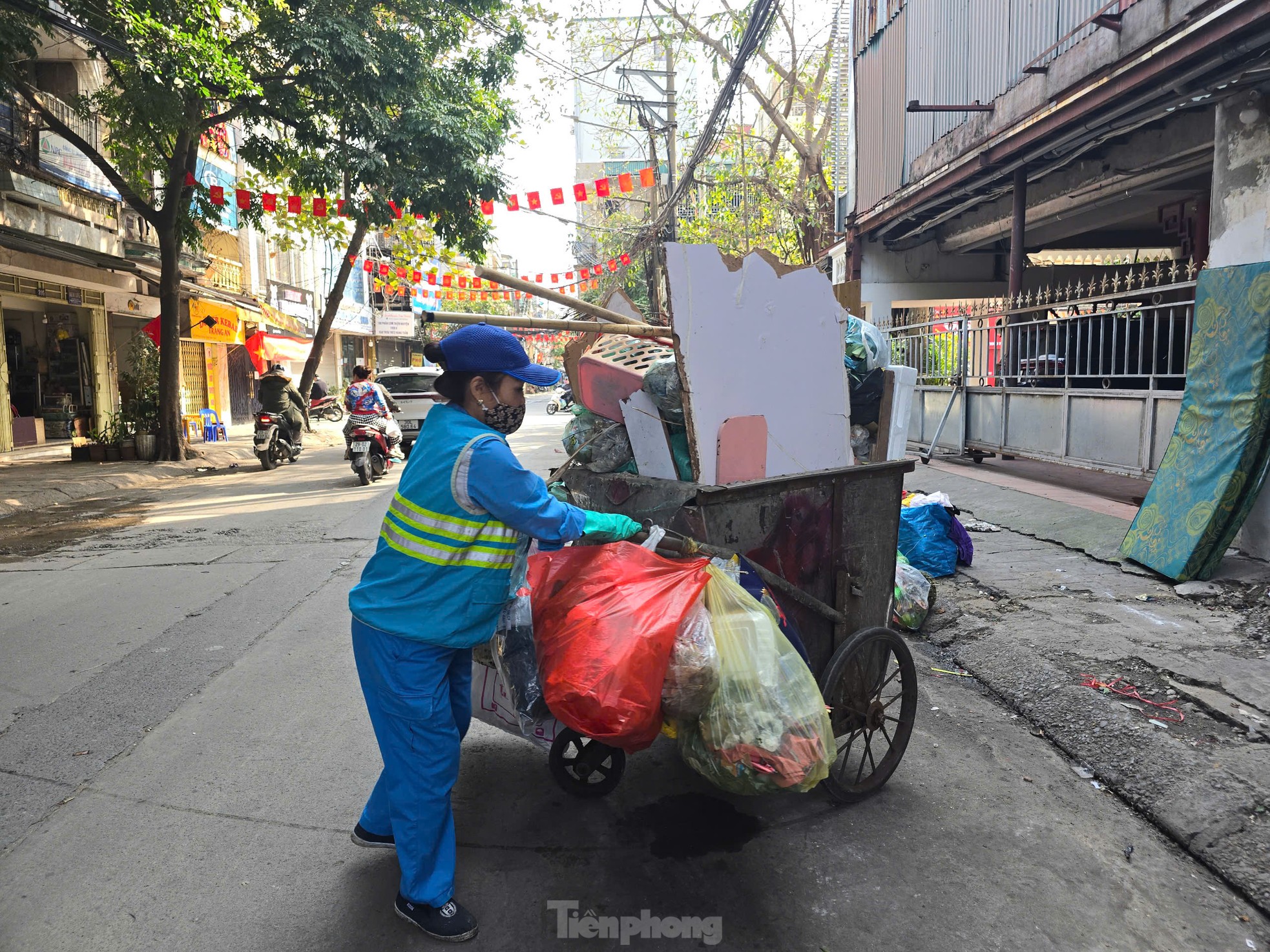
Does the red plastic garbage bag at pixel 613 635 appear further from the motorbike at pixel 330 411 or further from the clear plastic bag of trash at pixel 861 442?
the motorbike at pixel 330 411

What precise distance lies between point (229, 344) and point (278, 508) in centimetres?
1426

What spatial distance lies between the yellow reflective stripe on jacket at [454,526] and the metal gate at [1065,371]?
5.61m

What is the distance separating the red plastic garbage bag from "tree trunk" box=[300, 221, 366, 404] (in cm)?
1431

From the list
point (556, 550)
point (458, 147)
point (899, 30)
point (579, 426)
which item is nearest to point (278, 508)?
point (458, 147)

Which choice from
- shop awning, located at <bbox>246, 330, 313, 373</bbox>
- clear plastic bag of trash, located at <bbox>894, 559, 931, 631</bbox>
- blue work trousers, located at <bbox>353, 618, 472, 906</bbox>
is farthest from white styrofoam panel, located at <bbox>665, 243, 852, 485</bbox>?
shop awning, located at <bbox>246, 330, 313, 373</bbox>

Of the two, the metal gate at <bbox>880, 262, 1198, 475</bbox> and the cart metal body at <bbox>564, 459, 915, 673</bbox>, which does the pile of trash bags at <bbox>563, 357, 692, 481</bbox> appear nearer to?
the cart metal body at <bbox>564, 459, 915, 673</bbox>

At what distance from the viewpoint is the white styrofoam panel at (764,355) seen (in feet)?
8.48

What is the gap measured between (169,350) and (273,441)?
6.49 ft

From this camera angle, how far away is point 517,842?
8.65 ft

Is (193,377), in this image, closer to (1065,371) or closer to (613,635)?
(1065,371)

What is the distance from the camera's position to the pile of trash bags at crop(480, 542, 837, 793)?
217 cm

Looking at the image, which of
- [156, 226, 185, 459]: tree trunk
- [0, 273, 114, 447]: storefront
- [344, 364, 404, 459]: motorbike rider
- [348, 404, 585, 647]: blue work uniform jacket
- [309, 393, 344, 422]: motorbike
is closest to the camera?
[348, 404, 585, 647]: blue work uniform jacket

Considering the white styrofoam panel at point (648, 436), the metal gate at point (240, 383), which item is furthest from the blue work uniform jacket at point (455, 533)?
the metal gate at point (240, 383)

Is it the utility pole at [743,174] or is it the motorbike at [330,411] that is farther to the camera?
the motorbike at [330,411]
